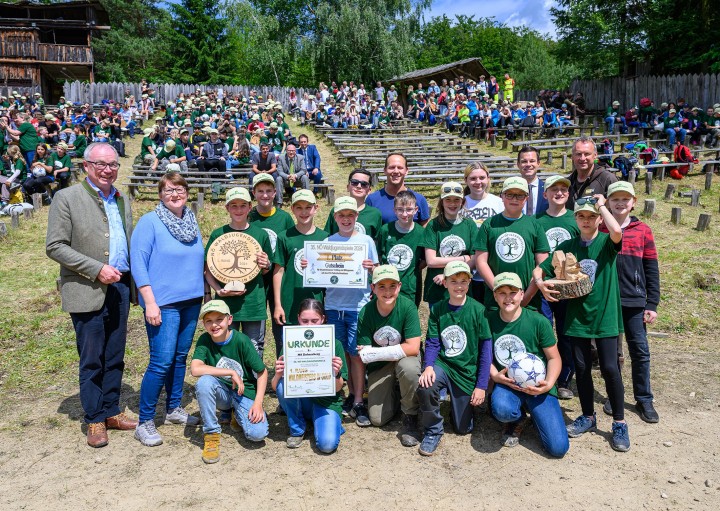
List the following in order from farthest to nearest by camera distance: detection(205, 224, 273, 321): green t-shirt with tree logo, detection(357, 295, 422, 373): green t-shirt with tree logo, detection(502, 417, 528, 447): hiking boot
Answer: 1. detection(205, 224, 273, 321): green t-shirt with tree logo
2. detection(357, 295, 422, 373): green t-shirt with tree logo
3. detection(502, 417, 528, 447): hiking boot

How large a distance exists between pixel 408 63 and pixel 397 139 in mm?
18981

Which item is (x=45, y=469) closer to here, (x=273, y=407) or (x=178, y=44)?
(x=273, y=407)

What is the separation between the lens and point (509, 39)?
7512cm

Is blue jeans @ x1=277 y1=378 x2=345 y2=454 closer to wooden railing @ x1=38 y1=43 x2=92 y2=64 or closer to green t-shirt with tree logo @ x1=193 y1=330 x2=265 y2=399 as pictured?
green t-shirt with tree logo @ x1=193 y1=330 x2=265 y2=399

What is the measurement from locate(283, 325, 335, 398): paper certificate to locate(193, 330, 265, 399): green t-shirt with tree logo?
363 millimetres

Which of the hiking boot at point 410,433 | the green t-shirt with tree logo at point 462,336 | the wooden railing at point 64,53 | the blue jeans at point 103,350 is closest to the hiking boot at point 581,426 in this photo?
the green t-shirt with tree logo at point 462,336

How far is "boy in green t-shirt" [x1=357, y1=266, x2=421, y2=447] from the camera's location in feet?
15.8

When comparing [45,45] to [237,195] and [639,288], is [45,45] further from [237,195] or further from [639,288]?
[639,288]

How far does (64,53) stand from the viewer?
37.2 metres

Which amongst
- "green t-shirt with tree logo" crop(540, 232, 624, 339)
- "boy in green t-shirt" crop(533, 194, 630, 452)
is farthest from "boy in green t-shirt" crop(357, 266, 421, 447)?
"green t-shirt with tree logo" crop(540, 232, 624, 339)

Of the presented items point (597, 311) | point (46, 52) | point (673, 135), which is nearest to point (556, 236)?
point (597, 311)

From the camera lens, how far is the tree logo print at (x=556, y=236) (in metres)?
5.20

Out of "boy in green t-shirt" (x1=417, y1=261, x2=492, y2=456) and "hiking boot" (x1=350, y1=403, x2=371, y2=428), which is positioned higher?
"boy in green t-shirt" (x1=417, y1=261, x2=492, y2=456)

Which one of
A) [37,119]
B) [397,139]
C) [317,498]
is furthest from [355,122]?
[317,498]
